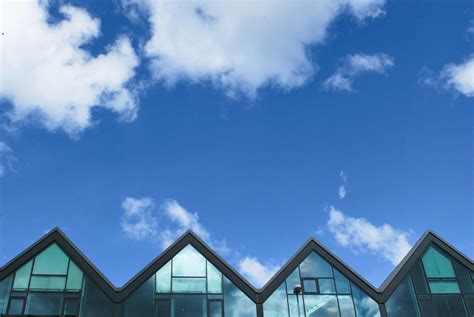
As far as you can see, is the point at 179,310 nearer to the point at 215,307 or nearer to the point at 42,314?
the point at 215,307

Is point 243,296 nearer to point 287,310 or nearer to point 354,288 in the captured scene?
point 287,310

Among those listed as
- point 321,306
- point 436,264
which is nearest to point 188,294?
point 321,306

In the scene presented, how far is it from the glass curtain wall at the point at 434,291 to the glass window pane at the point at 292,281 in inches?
210

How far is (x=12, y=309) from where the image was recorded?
92.0 ft

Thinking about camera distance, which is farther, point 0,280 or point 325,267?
point 325,267

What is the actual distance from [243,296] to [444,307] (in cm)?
1164

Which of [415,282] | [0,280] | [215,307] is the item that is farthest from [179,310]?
[415,282]

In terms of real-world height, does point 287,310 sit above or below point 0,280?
below

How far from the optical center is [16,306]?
28.2 m

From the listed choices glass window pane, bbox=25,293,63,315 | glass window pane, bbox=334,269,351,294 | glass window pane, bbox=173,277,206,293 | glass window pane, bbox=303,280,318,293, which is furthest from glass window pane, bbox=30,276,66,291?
glass window pane, bbox=334,269,351,294

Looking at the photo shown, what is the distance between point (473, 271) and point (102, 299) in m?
21.9

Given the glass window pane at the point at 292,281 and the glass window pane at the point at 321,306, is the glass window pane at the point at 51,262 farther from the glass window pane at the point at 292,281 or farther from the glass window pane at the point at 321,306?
the glass window pane at the point at 321,306

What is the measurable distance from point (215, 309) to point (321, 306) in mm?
6104

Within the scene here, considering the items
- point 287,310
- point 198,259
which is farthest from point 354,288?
point 198,259
